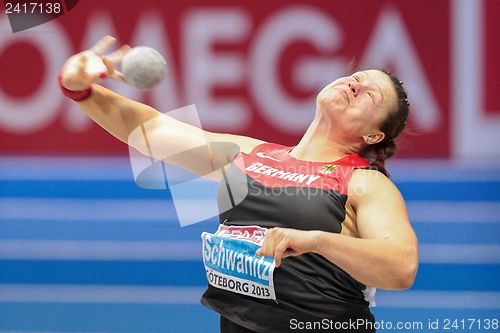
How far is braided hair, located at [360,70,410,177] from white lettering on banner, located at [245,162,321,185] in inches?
8.7

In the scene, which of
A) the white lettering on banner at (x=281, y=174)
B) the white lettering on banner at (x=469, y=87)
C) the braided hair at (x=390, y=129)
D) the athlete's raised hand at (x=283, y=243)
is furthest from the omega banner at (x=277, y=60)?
the athlete's raised hand at (x=283, y=243)

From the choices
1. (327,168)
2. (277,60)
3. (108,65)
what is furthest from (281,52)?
(108,65)

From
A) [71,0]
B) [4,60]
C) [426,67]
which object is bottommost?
[426,67]

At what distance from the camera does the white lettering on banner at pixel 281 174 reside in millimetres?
2105

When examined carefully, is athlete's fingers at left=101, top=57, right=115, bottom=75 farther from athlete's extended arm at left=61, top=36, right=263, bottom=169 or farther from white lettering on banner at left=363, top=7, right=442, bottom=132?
white lettering on banner at left=363, top=7, right=442, bottom=132

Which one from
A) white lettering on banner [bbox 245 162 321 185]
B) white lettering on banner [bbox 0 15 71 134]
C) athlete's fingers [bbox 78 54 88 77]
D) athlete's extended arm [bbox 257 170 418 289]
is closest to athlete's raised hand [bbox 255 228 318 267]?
athlete's extended arm [bbox 257 170 418 289]

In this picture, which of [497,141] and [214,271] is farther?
[497,141]

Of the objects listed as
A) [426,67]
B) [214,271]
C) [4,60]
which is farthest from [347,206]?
[4,60]

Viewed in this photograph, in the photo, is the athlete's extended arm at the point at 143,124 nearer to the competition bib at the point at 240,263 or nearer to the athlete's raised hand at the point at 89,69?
the athlete's raised hand at the point at 89,69

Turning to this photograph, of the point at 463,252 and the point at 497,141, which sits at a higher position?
the point at 497,141

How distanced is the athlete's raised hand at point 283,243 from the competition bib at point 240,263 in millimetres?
337

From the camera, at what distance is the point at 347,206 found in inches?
81.0

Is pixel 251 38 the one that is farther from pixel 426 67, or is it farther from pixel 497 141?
pixel 497 141

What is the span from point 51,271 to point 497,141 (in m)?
1.79
